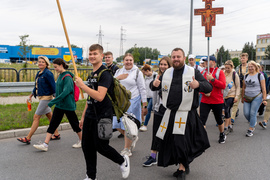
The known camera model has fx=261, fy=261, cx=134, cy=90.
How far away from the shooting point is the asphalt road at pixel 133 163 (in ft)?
13.0

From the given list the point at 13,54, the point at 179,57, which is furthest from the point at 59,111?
the point at 13,54

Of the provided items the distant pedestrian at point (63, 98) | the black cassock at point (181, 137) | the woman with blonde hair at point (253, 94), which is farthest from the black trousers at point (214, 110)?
the distant pedestrian at point (63, 98)

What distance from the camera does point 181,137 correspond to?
364cm

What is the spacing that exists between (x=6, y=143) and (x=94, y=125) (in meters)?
3.15

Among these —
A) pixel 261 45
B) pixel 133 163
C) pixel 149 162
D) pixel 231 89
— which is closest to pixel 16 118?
pixel 133 163

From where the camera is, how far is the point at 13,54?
50.3 meters

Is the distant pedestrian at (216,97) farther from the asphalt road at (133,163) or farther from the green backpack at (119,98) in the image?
the green backpack at (119,98)

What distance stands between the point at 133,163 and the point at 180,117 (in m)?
1.40

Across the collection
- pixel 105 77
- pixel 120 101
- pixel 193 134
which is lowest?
pixel 193 134

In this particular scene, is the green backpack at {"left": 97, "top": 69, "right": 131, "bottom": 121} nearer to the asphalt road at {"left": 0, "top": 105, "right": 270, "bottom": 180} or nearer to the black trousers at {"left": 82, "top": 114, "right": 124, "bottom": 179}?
the black trousers at {"left": 82, "top": 114, "right": 124, "bottom": 179}

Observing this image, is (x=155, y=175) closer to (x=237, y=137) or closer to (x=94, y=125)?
(x=94, y=125)

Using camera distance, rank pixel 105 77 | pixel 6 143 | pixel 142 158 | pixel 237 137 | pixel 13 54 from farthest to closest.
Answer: pixel 13 54 → pixel 237 137 → pixel 6 143 → pixel 142 158 → pixel 105 77

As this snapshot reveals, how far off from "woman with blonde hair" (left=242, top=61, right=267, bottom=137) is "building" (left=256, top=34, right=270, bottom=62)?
109 meters

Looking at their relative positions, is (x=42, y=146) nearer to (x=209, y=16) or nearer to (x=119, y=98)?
(x=119, y=98)
